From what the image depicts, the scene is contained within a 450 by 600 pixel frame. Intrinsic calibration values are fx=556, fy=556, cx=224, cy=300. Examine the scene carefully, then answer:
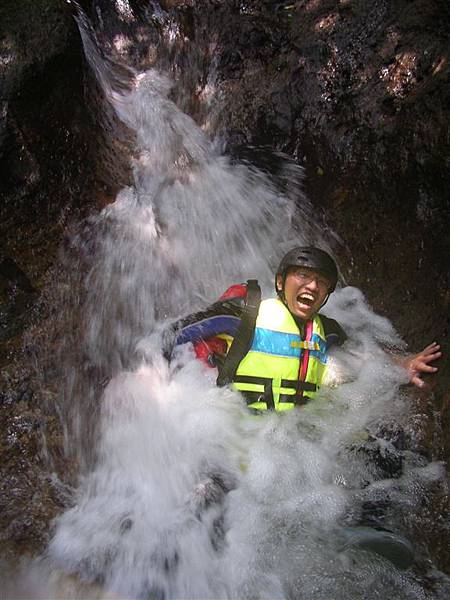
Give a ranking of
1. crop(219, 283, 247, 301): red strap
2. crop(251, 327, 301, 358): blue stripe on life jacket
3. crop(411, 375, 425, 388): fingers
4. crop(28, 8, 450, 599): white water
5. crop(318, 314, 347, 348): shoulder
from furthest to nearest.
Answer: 1. crop(318, 314, 347, 348): shoulder
2. crop(219, 283, 247, 301): red strap
3. crop(251, 327, 301, 358): blue stripe on life jacket
4. crop(411, 375, 425, 388): fingers
5. crop(28, 8, 450, 599): white water

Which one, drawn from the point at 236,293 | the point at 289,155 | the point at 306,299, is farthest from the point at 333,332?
the point at 289,155

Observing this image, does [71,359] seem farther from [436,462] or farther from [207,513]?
[436,462]

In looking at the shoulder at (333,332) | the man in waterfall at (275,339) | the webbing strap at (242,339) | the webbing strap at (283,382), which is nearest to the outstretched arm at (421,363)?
the man in waterfall at (275,339)

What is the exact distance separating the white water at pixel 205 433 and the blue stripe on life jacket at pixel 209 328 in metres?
0.18

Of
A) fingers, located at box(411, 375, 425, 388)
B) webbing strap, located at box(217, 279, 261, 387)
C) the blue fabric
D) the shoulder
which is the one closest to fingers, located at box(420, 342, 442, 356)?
fingers, located at box(411, 375, 425, 388)

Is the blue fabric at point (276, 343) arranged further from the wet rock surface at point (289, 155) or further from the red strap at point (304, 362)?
the wet rock surface at point (289, 155)

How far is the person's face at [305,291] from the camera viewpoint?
447 centimetres

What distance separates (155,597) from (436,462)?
2.06 m

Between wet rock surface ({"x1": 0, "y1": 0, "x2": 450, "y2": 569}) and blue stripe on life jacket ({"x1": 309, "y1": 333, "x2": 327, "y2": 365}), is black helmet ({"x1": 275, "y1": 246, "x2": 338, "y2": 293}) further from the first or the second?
wet rock surface ({"x1": 0, "y1": 0, "x2": 450, "y2": 569})

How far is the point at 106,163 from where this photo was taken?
18.0 ft

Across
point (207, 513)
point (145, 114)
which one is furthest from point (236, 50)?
point (207, 513)

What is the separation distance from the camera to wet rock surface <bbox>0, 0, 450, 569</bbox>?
4055 mm

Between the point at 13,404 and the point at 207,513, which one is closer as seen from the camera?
the point at 207,513

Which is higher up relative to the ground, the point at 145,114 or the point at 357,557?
the point at 145,114
